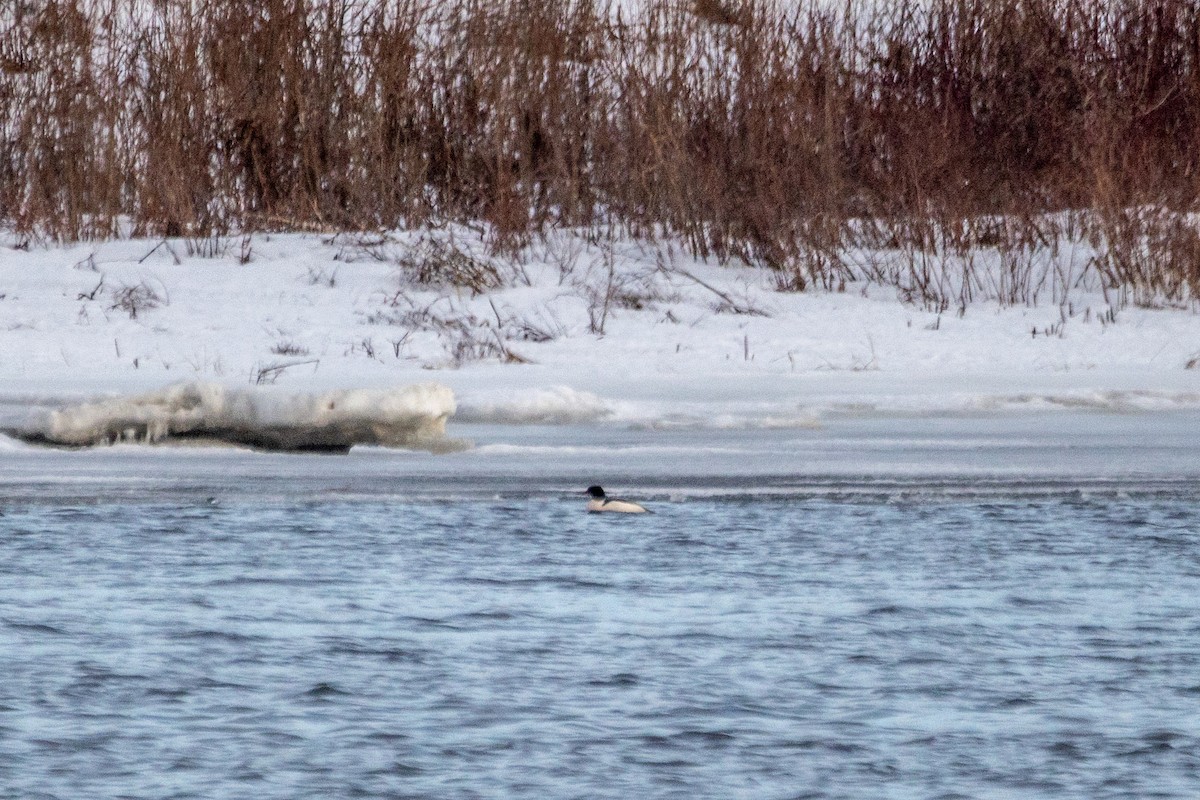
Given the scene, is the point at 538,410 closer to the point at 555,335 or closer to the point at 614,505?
the point at 614,505

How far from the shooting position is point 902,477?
7.16 metres

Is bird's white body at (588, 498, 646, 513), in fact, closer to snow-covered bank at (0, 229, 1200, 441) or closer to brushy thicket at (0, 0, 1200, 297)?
snow-covered bank at (0, 229, 1200, 441)

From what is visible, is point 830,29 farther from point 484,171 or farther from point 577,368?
point 577,368

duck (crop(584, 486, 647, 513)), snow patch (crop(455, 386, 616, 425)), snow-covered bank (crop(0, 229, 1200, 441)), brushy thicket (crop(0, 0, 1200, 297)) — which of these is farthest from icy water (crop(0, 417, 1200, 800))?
brushy thicket (crop(0, 0, 1200, 297))

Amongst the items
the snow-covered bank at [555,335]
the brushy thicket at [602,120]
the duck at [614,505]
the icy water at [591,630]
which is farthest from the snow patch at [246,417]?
the brushy thicket at [602,120]

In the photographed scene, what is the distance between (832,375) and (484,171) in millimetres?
3768

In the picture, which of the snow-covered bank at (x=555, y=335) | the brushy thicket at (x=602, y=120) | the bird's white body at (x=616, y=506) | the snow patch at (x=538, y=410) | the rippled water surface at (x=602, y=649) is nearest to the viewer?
the rippled water surface at (x=602, y=649)

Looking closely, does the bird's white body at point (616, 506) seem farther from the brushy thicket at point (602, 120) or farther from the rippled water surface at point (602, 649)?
the brushy thicket at point (602, 120)

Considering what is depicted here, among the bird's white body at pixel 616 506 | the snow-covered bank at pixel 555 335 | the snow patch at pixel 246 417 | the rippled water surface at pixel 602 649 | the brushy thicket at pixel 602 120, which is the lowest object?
the rippled water surface at pixel 602 649

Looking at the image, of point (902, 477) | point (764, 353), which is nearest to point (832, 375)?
point (764, 353)

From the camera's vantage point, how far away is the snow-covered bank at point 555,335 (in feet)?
30.3

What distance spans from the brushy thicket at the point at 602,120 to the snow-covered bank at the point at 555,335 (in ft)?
1.26

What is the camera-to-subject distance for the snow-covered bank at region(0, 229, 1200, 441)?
9.23 metres

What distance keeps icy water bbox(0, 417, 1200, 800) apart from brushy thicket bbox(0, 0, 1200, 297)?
17.1ft
